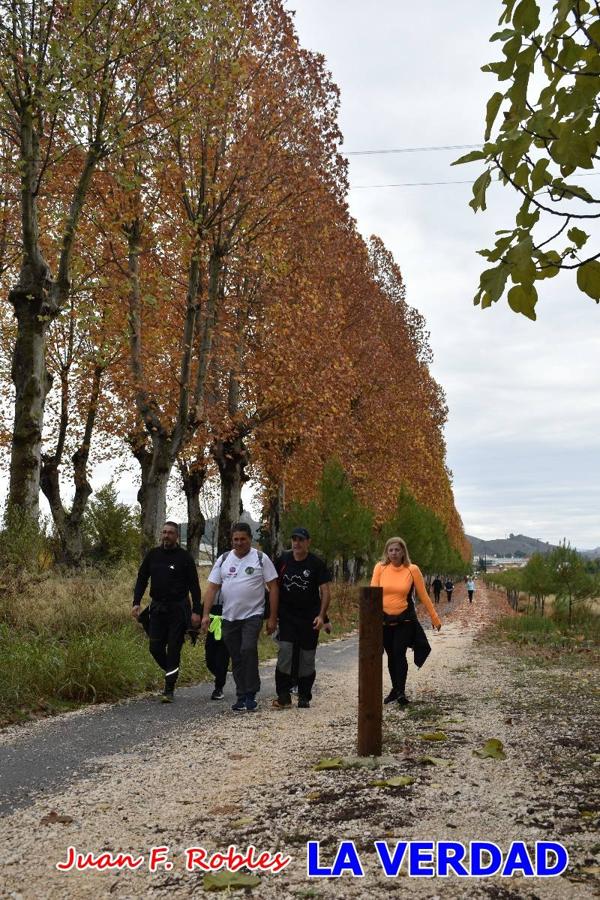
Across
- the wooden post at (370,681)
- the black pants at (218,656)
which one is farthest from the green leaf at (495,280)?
the black pants at (218,656)

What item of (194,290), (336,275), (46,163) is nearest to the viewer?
(46,163)

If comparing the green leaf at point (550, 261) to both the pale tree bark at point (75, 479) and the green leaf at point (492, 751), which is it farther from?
the pale tree bark at point (75, 479)

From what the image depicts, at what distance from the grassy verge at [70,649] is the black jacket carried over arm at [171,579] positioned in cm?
90

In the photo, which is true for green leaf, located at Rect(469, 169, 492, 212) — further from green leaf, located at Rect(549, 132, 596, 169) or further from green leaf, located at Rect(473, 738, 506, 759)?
green leaf, located at Rect(473, 738, 506, 759)

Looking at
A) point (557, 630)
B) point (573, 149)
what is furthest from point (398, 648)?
point (557, 630)

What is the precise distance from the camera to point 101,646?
32.7 ft

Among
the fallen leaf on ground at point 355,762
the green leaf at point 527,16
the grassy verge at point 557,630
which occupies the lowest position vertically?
the grassy verge at point 557,630

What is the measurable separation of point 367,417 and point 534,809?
96.7 feet

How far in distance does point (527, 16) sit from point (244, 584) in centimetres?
697

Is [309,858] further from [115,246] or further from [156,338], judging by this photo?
[156,338]

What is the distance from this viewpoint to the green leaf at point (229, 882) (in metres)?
3.53

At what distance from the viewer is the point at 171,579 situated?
9.62 meters

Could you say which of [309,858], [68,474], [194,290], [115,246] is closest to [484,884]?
[309,858]

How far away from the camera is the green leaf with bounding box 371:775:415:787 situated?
500 centimetres
